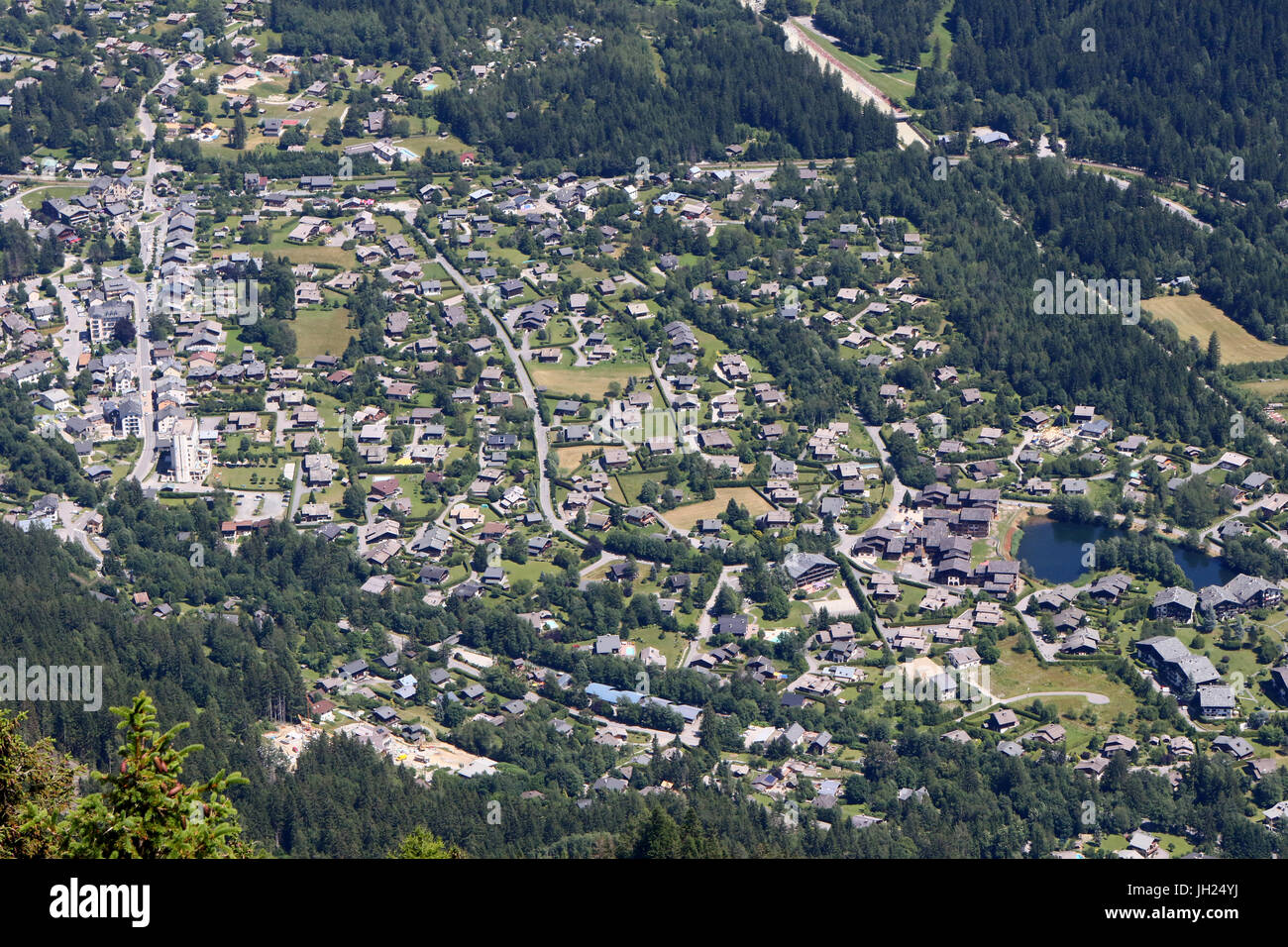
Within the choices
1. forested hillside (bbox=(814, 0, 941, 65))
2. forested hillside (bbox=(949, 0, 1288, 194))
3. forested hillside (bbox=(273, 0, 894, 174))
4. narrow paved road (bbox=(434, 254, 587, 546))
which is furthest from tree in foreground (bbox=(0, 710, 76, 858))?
forested hillside (bbox=(814, 0, 941, 65))

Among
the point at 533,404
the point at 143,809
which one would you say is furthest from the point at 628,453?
the point at 143,809

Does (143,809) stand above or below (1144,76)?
above

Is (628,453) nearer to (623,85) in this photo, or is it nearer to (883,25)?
(623,85)

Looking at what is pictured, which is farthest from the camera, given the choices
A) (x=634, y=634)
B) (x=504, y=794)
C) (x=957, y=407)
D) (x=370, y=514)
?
(x=957, y=407)

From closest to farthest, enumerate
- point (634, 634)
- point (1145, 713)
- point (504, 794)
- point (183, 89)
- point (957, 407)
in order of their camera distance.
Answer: point (504, 794)
point (1145, 713)
point (634, 634)
point (957, 407)
point (183, 89)

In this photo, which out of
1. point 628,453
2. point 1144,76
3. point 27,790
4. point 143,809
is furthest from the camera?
point 1144,76

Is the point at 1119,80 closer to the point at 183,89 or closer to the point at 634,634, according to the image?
the point at 183,89

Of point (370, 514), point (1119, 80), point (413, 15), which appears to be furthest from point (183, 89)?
point (1119, 80)

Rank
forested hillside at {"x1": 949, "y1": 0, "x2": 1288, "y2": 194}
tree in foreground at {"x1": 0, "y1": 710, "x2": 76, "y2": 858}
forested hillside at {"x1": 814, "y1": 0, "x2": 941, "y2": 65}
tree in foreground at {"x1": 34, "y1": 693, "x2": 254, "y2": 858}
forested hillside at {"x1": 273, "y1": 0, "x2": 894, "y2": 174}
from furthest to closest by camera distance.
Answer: forested hillside at {"x1": 814, "y1": 0, "x2": 941, "y2": 65} → forested hillside at {"x1": 949, "y1": 0, "x2": 1288, "y2": 194} → forested hillside at {"x1": 273, "y1": 0, "x2": 894, "y2": 174} → tree in foreground at {"x1": 0, "y1": 710, "x2": 76, "y2": 858} → tree in foreground at {"x1": 34, "y1": 693, "x2": 254, "y2": 858}

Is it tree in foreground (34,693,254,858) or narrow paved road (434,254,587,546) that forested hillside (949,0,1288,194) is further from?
tree in foreground (34,693,254,858)
